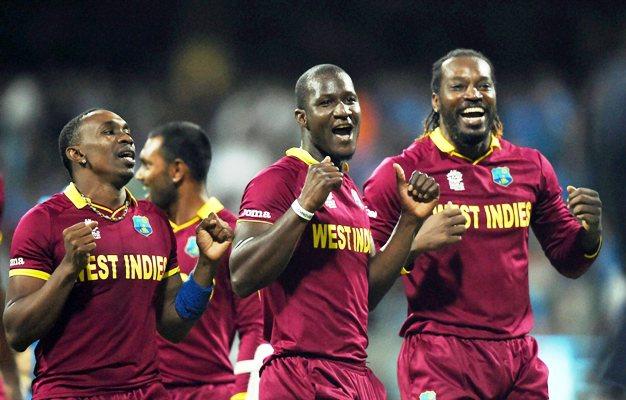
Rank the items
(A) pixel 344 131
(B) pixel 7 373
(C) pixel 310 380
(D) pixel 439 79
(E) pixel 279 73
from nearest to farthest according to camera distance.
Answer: (C) pixel 310 380, (A) pixel 344 131, (B) pixel 7 373, (D) pixel 439 79, (E) pixel 279 73

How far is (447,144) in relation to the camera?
475 centimetres

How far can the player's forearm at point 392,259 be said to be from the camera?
4.23 meters

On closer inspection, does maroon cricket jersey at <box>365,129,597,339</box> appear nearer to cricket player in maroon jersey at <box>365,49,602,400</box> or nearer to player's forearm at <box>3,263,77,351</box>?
cricket player in maroon jersey at <box>365,49,602,400</box>

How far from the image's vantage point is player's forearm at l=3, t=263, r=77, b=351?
3.60m

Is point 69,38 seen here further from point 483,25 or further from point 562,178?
point 562,178

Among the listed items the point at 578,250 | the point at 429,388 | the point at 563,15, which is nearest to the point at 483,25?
the point at 563,15

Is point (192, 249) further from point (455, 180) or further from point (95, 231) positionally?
point (455, 180)

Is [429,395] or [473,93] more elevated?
[473,93]

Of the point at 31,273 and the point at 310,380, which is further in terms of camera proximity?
the point at 310,380

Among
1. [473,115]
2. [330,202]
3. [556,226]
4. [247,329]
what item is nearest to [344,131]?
[330,202]

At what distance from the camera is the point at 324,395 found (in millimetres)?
3773

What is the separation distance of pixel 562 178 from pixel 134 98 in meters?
4.23

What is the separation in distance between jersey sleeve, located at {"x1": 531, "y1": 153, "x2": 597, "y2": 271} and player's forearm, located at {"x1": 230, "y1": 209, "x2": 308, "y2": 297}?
5.16ft

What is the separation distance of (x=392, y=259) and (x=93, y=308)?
1255mm
